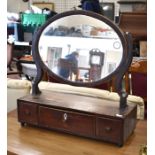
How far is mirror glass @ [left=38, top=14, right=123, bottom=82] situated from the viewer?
3.19 feet

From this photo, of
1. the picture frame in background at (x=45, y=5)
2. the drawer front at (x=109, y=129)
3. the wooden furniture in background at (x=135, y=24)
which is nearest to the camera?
the drawer front at (x=109, y=129)

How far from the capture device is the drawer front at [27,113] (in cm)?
107

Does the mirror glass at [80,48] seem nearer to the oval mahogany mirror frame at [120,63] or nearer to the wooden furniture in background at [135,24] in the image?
the oval mahogany mirror frame at [120,63]

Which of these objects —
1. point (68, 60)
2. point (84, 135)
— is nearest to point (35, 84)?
point (68, 60)

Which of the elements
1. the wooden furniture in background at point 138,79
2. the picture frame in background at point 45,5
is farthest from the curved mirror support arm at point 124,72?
the picture frame in background at point 45,5

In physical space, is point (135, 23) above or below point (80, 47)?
above

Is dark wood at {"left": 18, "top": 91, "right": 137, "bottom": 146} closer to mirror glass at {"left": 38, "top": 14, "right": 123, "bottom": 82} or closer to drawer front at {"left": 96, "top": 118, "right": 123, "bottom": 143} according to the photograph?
drawer front at {"left": 96, "top": 118, "right": 123, "bottom": 143}

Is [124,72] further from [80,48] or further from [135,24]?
[135,24]

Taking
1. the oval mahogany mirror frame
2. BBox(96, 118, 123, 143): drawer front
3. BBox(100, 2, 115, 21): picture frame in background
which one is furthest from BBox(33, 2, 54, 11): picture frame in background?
BBox(96, 118, 123, 143): drawer front

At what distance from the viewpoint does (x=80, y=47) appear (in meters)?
1.03

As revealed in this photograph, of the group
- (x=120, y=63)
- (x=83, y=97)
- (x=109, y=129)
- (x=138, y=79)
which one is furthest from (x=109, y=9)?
(x=109, y=129)

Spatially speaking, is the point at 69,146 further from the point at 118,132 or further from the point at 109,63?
the point at 109,63

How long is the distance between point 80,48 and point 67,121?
11.1 inches
